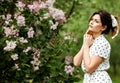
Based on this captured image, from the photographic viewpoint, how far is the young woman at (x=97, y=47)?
6371mm

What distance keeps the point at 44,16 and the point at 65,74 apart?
3.03 feet

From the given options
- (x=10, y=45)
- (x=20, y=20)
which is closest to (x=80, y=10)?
(x=20, y=20)

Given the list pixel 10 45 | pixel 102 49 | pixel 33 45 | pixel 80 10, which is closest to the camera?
pixel 102 49

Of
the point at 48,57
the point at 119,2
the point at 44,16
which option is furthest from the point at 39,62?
the point at 119,2

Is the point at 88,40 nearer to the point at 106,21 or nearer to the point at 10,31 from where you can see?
the point at 106,21

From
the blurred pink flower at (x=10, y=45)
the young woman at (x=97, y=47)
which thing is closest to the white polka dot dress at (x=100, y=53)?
the young woman at (x=97, y=47)

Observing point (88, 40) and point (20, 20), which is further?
point (20, 20)

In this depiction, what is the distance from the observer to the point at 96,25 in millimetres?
6418

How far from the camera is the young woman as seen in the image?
6371 millimetres

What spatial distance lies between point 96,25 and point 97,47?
25cm

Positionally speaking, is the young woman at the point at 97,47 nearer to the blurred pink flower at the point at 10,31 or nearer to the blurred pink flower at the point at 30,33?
the blurred pink flower at the point at 10,31

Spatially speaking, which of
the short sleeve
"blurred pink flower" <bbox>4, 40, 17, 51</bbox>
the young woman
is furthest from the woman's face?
"blurred pink flower" <bbox>4, 40, 17, 51</bbox>

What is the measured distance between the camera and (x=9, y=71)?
8445 millimetres

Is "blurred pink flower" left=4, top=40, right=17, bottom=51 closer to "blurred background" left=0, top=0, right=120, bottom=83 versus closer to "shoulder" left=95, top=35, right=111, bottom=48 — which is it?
"blurred background" left=0, top=0, right=120, bottom=83
